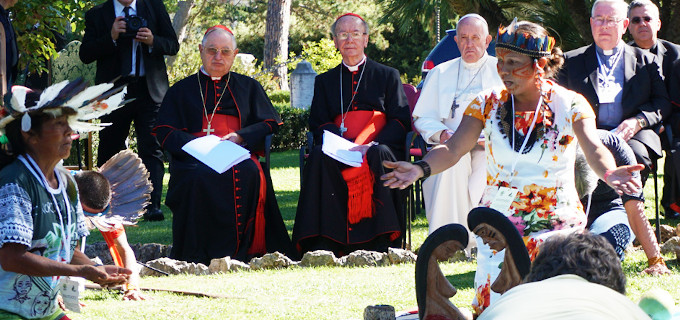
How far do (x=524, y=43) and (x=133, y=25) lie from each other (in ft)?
16.6

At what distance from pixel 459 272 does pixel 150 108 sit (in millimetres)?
3850

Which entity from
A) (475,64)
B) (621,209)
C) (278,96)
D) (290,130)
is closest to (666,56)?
(475,64)

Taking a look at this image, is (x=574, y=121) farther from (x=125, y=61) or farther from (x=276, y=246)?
(x=125, y=61)

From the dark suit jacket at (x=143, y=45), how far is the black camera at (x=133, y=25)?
0.55ft

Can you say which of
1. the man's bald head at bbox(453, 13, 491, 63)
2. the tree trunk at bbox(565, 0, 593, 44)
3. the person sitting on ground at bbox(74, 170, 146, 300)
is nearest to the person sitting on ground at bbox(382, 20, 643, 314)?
the person sitting on ground at bbox(74, 170, 146, 300)

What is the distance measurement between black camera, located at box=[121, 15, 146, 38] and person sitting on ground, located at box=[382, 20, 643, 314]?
15.6 ft

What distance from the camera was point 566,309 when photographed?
212 cm

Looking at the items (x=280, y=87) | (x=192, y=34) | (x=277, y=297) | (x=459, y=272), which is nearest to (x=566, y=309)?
(x=277, y=297)

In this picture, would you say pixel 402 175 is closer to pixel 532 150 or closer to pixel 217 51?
pixel 532 150

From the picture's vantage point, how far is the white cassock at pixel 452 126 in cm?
771

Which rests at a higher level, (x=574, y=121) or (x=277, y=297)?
(x=574, y=121)

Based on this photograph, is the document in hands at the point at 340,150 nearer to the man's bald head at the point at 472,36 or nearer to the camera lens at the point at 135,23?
the man's bald head at the point at 472,36

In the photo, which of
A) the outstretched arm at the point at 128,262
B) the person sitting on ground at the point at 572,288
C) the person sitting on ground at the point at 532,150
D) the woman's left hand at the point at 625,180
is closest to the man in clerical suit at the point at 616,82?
the person sitting on ground at the point at 532,150

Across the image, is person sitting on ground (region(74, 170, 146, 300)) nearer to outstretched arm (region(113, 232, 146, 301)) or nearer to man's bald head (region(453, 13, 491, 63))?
outstretched arm (region(113, 232, 146, 301))
